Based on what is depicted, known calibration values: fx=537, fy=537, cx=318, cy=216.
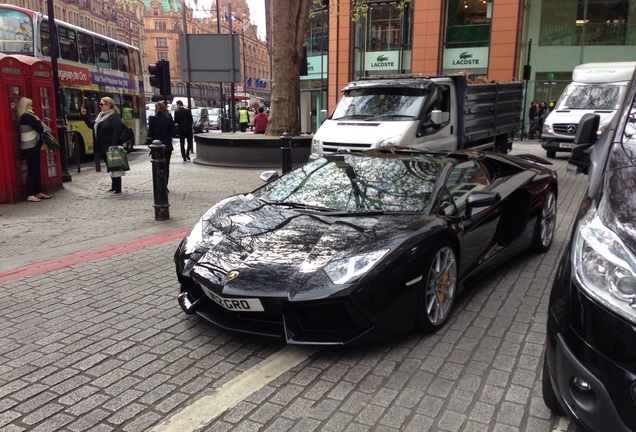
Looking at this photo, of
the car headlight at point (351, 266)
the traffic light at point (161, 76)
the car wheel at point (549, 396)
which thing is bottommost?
the car wheel at point (549, 396)

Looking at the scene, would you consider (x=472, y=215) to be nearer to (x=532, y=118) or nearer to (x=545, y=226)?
(x=545, y=226)

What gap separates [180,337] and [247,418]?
1.23m

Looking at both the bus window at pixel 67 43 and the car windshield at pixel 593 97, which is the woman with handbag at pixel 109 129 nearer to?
the bus window at pixel 67 43

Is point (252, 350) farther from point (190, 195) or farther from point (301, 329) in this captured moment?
A: point (190, 195)

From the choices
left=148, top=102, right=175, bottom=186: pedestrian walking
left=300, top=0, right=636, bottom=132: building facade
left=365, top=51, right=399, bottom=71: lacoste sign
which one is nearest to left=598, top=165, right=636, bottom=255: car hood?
left=148, top=102, right=175, bottom=186: pedestrian walking

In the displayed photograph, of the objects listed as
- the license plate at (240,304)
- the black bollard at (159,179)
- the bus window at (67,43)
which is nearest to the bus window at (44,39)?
the bus window at (67,43)

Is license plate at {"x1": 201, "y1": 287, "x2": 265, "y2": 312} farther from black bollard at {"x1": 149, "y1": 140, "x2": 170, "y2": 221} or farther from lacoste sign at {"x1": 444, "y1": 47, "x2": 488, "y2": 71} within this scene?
lacoste sign at {"x1": 444, "y1": 47, "x2": 488, "y2": 71}

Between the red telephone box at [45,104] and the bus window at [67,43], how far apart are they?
7018 mm

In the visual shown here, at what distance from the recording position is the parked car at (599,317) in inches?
82.0

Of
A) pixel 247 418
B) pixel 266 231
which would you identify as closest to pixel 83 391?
pixel 247 418

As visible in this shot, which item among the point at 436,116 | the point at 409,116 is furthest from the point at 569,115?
the point at 409,116

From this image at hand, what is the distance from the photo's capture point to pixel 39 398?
3.10 m

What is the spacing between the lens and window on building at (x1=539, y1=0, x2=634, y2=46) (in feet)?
90.8

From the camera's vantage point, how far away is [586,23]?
28281 mm
